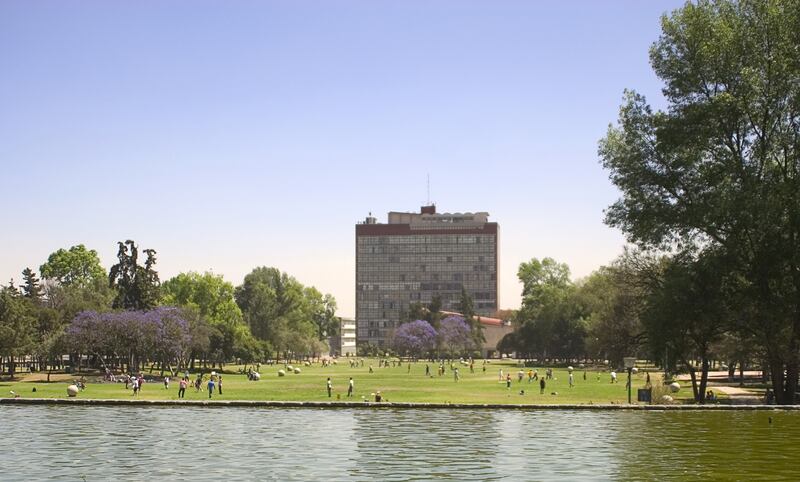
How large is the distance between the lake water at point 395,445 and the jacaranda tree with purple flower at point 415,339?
410 ft

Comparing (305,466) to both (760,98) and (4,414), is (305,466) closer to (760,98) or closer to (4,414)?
(4,414)

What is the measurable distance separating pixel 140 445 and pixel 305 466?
9967mm

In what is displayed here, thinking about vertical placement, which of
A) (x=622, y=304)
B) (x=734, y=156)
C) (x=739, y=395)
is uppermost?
(x=734, y=156)

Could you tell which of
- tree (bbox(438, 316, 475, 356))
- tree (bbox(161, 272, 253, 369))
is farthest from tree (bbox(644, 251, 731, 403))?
tree (bbox(438, 316, 475, 356))

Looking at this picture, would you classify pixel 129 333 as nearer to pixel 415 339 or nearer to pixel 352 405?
pixel 352 405

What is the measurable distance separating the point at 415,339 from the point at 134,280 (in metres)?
72.5

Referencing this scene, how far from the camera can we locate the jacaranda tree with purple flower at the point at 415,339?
182750 mm

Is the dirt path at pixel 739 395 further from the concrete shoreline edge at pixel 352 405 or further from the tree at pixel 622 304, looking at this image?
the tree at pixel 622 304

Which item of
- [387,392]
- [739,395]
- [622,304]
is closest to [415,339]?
[622,304]

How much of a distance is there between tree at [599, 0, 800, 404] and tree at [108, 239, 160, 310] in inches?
3049

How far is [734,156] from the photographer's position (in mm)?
58125

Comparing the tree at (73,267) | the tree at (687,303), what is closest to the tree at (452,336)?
the tree at (73,267)

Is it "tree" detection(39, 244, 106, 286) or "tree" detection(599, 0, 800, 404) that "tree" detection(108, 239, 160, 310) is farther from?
"tree" detection(599, 0, 800, 404)

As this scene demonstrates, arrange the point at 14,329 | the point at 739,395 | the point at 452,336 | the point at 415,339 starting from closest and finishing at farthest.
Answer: the point at 739,395, the point at 14,329, the point at 415,339, the point at 452,336
